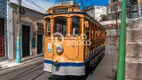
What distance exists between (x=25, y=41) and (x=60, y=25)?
37.8ft

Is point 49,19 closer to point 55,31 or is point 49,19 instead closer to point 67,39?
point 55,31

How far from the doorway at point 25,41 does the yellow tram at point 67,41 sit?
10.6 m

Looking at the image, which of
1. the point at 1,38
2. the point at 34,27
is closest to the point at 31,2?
the point at 34,27

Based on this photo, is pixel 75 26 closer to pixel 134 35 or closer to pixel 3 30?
pixel 134 35

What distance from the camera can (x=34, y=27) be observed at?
68.3 ft

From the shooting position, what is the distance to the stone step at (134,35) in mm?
4858

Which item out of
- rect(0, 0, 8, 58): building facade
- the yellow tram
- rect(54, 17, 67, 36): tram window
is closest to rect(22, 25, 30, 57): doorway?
rect(0, 0, 8, 58): building facade

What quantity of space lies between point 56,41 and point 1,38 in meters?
9.10

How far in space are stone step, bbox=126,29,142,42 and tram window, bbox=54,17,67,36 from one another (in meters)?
3.77

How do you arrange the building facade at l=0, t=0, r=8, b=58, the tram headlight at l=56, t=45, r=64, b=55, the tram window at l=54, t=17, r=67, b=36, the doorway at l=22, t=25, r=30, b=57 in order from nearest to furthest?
the tram headlight at l=56, t=45, r=64, b=55, the tram window at l=54, t=17, r=67, b=36, the building facade at l=0, t=0, r=8, b=58, the doorway at l=22, t=25, r=30, b=57

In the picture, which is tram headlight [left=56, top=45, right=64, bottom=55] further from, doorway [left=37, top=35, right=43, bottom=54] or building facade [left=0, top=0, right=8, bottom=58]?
doorway [left=37, top=35, right=43, bottom=54]

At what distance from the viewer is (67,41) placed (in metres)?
8.12

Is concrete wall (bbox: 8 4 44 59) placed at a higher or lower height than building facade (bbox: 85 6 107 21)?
lower

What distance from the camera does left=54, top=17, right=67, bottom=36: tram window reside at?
8.36 m
